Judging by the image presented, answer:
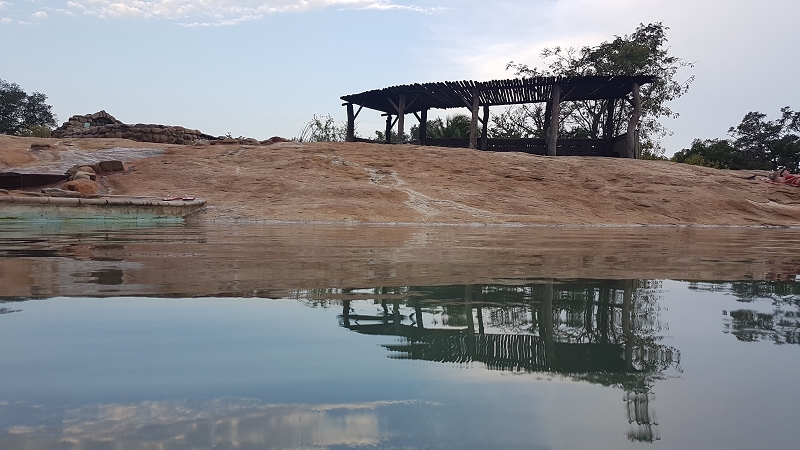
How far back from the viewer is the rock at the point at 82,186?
10.9 m

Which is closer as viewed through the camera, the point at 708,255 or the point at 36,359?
the point at 36,359

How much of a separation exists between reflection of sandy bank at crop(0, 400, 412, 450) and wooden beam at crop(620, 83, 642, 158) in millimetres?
17998

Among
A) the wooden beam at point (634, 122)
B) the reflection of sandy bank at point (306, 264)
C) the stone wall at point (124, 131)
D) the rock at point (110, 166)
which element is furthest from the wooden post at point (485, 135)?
the reflection of sandy bank at point (306, 264)

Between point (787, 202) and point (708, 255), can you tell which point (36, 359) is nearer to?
point (708, 255)

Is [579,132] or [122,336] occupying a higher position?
[579,132]

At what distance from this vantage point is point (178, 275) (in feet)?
10.1

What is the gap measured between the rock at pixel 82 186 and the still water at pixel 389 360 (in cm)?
855

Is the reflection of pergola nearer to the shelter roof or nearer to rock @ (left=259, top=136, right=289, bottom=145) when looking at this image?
the shelter roof

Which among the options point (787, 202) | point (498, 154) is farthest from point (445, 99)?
point (787, 202)

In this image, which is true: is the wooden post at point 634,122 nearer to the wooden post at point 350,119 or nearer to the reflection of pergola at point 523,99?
the reflection of pergola at point 523,99

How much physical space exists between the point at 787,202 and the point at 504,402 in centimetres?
1657

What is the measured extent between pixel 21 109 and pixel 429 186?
121ft

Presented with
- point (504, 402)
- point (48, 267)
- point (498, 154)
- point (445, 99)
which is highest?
point (445, 99)

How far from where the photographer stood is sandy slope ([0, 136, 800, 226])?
445 inches
